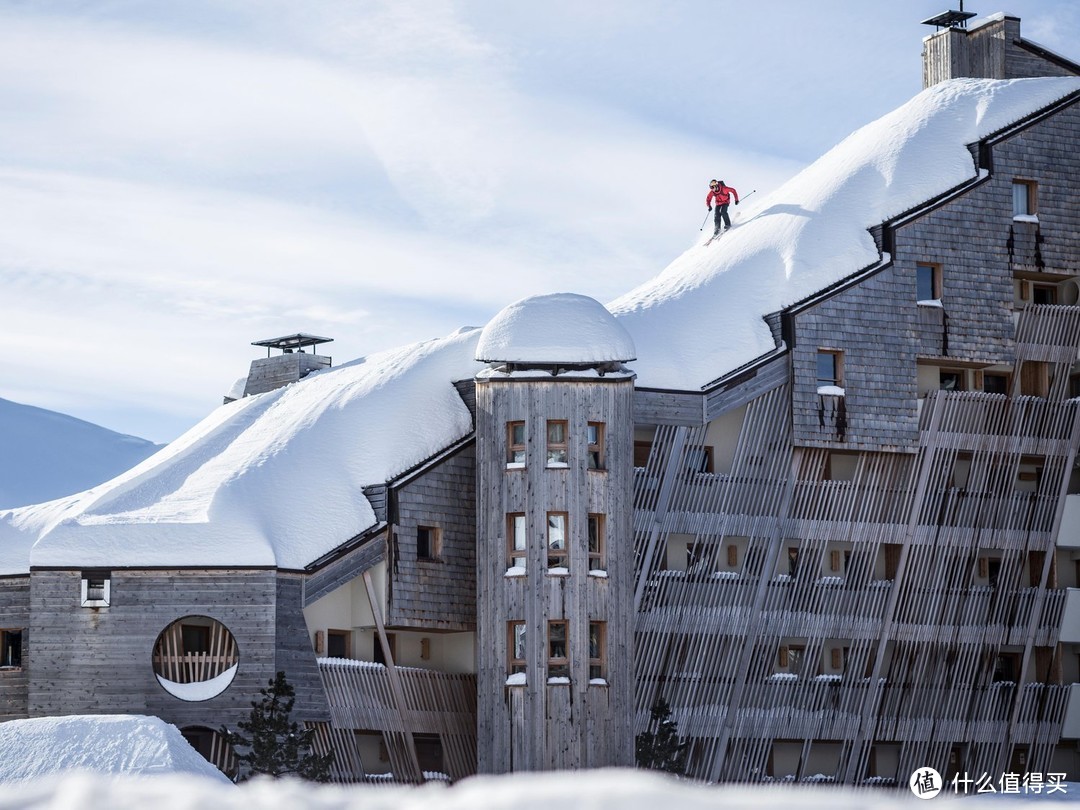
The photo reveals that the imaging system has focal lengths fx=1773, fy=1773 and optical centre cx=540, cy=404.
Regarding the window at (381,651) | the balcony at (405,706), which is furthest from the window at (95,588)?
the window at (381,651)

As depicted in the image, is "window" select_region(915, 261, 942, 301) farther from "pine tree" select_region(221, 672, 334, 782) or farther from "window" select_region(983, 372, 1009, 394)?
"pine tree" select_region(221, 672, 334, 782)

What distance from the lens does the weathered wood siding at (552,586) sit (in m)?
40.4

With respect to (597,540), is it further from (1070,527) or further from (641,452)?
(1070,527)

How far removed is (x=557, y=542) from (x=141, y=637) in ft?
31.9

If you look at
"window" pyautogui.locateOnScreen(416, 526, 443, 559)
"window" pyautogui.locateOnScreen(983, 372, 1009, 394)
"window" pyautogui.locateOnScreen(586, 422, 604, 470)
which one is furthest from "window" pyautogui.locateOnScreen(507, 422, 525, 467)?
"window" pyautogui.locateOnScreen(983, 372, 1009, 394)

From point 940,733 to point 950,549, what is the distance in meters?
4.92

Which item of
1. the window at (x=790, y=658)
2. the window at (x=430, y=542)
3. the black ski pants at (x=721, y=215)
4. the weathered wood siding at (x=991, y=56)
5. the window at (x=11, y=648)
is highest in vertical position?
the weathered wood siding at (x=991, y=56)

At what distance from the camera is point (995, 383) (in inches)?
1972

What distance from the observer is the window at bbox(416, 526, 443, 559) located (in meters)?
43.8

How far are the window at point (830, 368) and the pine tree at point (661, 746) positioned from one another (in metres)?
9.52

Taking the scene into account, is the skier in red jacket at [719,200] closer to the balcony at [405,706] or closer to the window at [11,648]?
the balcony at [405,706]

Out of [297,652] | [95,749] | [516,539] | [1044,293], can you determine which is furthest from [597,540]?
[1044,293]

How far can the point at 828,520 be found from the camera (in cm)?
4631

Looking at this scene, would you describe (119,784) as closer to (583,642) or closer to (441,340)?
(583,642)
